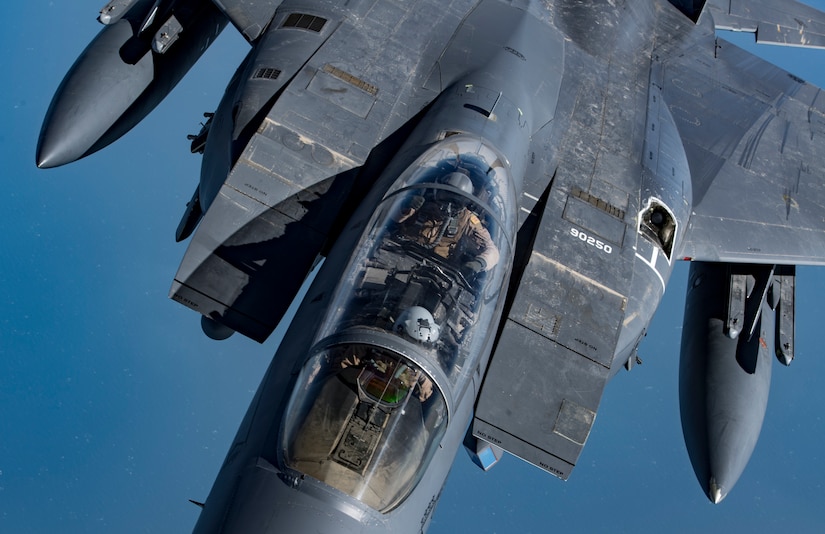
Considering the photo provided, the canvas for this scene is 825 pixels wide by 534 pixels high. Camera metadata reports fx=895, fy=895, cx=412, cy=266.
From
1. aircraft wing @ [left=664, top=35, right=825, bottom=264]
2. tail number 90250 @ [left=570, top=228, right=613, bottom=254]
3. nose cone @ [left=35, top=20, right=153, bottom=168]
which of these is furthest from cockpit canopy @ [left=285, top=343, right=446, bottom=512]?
nose cone @ [left=35, top=20, right=153, bottom=168]

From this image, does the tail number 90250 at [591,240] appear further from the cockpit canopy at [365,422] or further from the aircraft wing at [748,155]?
the cockpit canopy at [365,422]

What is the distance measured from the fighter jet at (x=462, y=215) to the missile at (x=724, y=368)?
1.3 inches

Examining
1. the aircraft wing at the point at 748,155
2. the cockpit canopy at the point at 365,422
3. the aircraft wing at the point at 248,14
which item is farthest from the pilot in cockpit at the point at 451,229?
the aircraft wing at the point at 248,14

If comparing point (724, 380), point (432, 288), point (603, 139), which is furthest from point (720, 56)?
point (432, 288)

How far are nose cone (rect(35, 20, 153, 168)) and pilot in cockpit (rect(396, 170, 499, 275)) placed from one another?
513cm

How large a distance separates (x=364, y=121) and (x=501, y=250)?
266 cm

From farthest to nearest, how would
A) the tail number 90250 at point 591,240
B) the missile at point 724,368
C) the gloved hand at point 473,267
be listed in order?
the missile at point 724,368, the tail number 90250 at point 591,240, the gloved hand at point 473,267

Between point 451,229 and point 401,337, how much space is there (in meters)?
1.21

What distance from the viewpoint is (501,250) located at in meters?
6.97

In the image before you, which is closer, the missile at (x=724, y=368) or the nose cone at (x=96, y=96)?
the nose cone at (x=96, y=96)

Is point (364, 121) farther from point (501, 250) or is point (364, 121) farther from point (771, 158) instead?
point (771, 158)

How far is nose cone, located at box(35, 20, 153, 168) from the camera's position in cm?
1017

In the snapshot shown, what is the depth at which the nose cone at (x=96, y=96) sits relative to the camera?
33.4 ft

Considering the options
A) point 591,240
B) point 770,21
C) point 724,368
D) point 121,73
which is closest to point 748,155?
point 724,368
